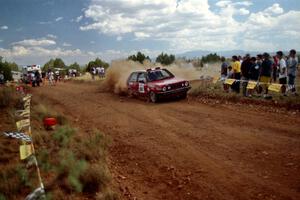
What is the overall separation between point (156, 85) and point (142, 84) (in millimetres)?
1372

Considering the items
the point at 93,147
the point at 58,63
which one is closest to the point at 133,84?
the point at 93,147

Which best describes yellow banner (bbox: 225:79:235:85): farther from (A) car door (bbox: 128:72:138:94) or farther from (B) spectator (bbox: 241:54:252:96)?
(A) car door (bbox: 128:72:138:94)

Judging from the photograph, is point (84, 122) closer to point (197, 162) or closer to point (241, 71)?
point (197, 162)

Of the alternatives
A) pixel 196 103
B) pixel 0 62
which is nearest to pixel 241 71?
pixel 196 103

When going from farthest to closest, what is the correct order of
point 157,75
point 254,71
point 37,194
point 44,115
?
point 157,75 < point 254,71 < point 44,115 < point 37,194

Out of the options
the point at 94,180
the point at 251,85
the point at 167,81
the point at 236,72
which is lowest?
the point at 94,180

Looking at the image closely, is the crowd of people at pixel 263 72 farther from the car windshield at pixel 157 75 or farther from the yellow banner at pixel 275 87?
the car windshield at pixel 157 75

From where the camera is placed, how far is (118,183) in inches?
253

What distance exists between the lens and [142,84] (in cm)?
1733

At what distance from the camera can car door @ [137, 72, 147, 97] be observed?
17.1 metres

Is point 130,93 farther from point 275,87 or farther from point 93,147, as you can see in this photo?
point 93,147

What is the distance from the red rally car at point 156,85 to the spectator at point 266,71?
11.8 feet

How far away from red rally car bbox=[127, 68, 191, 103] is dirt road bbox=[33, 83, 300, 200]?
9.48 feet

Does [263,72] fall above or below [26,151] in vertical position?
above
